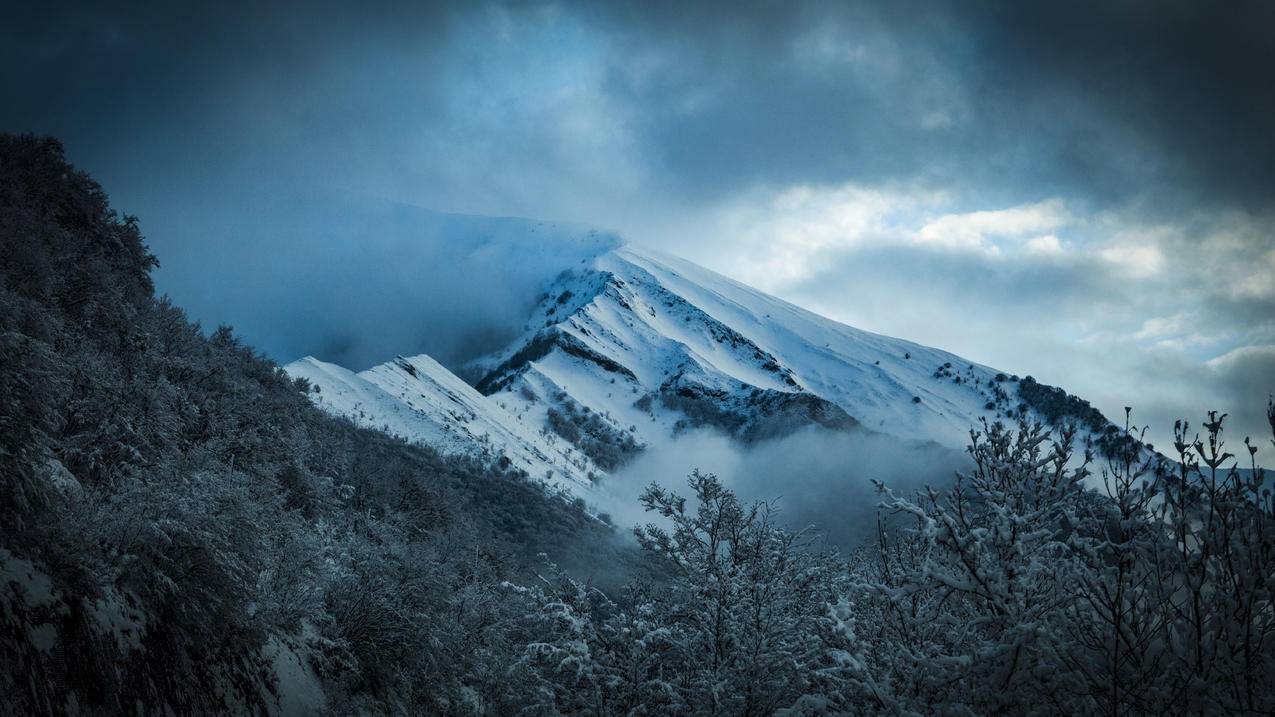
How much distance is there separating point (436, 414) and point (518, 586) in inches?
2088

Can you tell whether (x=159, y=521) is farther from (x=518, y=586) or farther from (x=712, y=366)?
(x=712, y=366)

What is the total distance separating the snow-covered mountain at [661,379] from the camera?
68562 mm

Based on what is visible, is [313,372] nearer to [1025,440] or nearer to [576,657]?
[576,657]

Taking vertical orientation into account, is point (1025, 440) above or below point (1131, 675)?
above

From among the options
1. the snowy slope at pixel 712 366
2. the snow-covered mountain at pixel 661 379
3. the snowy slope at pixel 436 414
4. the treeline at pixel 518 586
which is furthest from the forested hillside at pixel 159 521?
the snowy slope at pixel 712 366

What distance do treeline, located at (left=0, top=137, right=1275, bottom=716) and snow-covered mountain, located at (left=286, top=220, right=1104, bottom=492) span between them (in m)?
41.8

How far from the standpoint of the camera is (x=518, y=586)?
32.8 feet

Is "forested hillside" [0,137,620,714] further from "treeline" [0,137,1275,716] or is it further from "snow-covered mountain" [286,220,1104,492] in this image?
"snow-covered mountain" [286,220,1104,492]

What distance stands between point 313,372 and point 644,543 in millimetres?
57610

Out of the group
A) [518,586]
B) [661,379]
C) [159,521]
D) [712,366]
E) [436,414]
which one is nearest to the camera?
[159,521]

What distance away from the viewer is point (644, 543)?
10477mm

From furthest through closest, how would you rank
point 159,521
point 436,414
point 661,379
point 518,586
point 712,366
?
point 712,366 < point 661,379 < point 436,414 < point 518,586 < point 159,521

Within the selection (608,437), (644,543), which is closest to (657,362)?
(608,437)

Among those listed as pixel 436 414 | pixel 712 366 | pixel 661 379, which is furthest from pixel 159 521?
pixel 712 366
